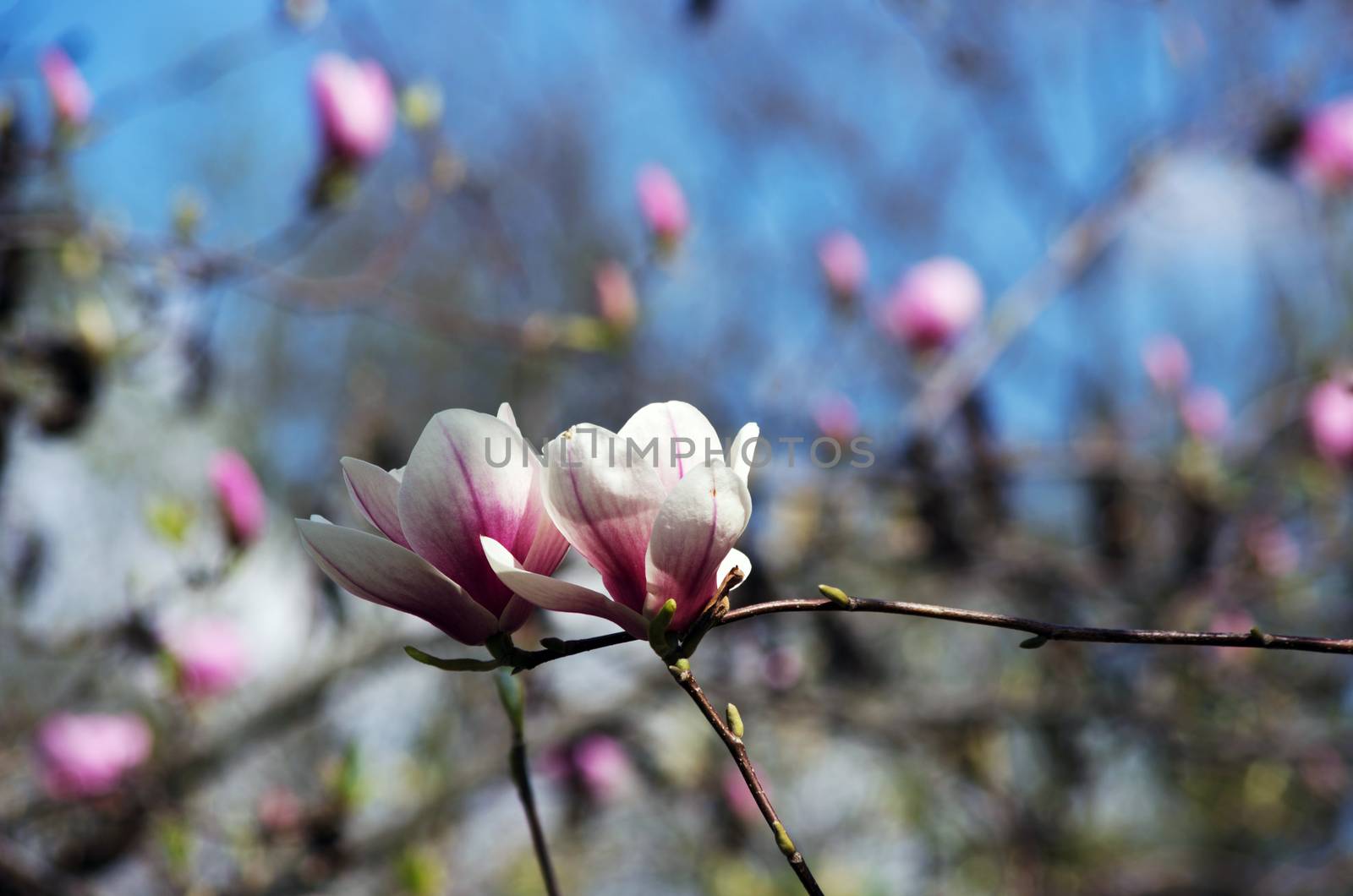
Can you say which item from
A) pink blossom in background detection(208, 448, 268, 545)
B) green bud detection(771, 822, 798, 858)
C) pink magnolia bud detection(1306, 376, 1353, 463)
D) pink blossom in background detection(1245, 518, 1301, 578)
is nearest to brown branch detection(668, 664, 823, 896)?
green bud detection(771, 822, 798, 858)

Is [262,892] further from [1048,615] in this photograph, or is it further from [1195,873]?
[1195,873]

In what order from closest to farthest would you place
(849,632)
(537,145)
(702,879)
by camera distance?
(849,632)
(702,879)
(537,145)

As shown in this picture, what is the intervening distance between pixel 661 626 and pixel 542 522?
0.08m

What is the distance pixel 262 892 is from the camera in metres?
1.56

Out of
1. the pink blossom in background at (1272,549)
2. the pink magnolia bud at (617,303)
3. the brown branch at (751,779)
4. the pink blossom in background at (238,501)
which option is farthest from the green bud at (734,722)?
the pink blossom in background at (1272,549)

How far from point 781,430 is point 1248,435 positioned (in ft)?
3.32

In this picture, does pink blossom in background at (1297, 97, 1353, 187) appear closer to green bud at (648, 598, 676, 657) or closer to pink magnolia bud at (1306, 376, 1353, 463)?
pink magnolia bud at (1306, 376, 1353, 463)

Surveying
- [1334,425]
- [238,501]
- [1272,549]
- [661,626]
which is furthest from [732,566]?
[1272,549]

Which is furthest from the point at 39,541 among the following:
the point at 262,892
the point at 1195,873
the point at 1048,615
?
the point at 1195,873

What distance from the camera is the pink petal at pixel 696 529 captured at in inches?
17.6

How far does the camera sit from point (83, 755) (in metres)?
1.77

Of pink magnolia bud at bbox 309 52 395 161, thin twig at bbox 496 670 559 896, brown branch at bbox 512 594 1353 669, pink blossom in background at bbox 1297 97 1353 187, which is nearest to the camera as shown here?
brown branch at bbox 512 594 1353 669

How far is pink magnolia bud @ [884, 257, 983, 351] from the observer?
2.15 m

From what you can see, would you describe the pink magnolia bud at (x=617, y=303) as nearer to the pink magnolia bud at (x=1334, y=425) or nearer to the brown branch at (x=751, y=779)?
the pink magnolia bud at (x=1334, y=425)
